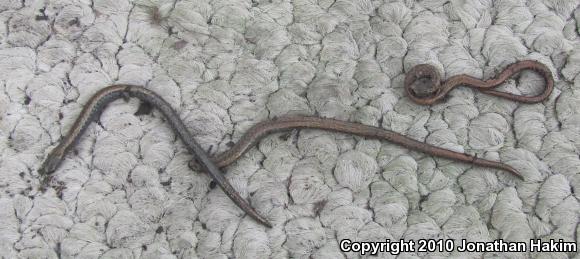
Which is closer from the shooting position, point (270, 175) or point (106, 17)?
point (270, 175)

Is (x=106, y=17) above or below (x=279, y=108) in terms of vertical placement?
above

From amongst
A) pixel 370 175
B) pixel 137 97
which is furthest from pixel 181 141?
pixel 370 175

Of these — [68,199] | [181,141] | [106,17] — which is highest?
[106,17]

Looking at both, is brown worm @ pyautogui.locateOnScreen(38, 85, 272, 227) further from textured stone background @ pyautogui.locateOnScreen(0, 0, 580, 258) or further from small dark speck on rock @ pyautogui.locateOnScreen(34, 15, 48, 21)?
small dark speck on rock @ pyautogui.locateOnScreen(34, 15, 48, 21)

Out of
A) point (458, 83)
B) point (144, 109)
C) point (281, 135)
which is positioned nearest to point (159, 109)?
point (144, 109)

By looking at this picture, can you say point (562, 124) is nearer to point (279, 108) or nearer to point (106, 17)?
point (279, 108)

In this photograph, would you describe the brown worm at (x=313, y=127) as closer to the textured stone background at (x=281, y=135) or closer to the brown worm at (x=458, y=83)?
the textured stone background at (x=281, y=135)

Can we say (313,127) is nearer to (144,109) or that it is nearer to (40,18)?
(144,109)

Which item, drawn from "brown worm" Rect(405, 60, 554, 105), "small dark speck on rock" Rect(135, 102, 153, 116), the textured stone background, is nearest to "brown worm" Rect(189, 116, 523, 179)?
the textured stone background
